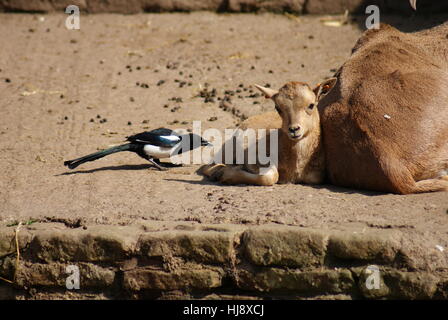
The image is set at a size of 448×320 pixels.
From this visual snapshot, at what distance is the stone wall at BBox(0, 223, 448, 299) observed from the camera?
5.65 meters

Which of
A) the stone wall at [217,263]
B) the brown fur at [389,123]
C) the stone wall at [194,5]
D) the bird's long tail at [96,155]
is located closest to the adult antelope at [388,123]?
the brown fur at [389,123]

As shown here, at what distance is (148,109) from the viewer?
9.13m

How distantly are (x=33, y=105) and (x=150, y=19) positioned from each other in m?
3.24

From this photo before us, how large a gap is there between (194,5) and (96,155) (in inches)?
209

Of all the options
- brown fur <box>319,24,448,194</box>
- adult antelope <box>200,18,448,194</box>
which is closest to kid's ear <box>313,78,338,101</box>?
adult antelope <box>200,18,448,194</box>

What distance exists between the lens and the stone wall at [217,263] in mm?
5654

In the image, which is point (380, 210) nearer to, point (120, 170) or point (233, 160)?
point (233, 160)

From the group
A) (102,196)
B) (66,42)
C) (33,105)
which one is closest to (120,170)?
(102,196)

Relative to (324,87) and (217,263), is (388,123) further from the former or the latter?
(217,263)

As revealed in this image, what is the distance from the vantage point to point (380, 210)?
19.6ft

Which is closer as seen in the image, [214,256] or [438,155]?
[214,256]

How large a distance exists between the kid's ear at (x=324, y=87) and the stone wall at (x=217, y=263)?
1.39 meters

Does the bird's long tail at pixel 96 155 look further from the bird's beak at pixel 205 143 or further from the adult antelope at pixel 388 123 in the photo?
the adult antelope at pixel 388 123

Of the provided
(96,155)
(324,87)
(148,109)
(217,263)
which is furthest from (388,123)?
(148,109)
